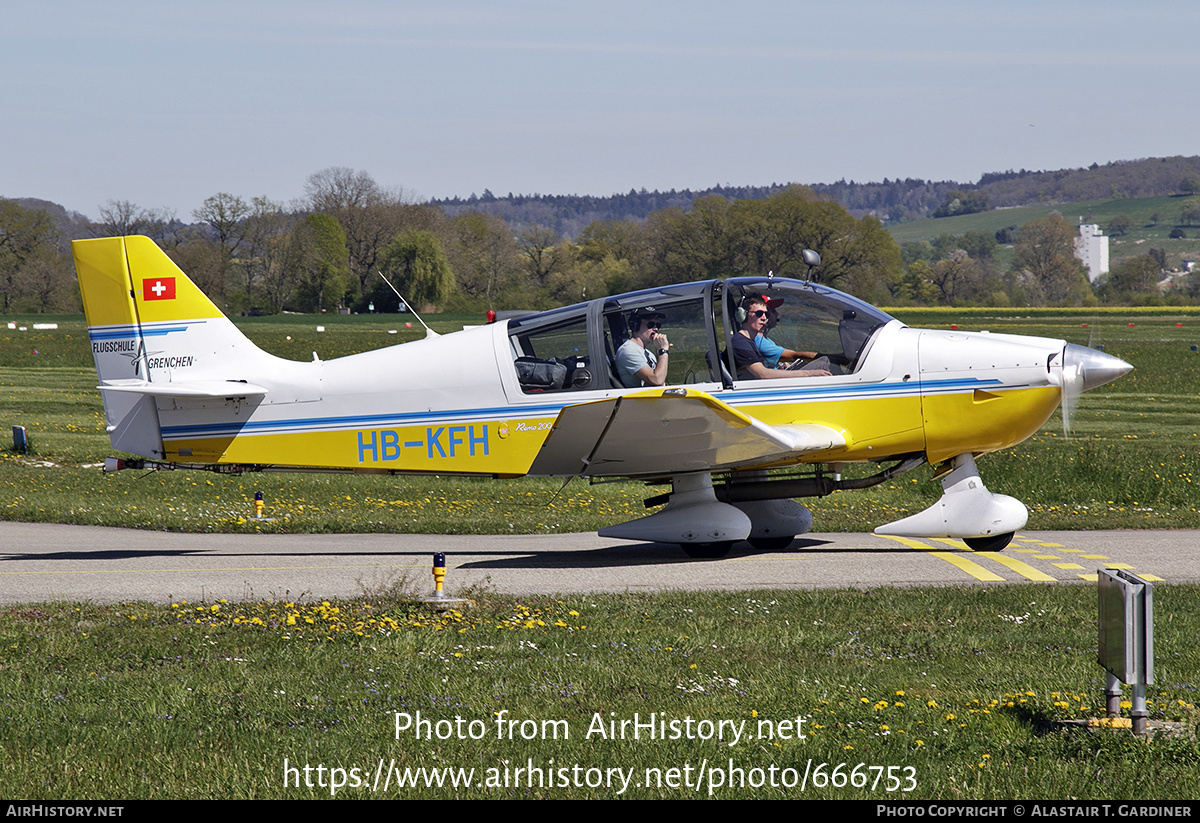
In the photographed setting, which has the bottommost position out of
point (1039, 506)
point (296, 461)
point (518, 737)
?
point (1039, 506)

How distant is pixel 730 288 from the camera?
35.0ft

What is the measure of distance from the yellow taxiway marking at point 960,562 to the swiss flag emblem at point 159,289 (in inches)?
312

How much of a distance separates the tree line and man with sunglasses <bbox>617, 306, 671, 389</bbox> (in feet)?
129

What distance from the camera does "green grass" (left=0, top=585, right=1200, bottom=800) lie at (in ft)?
16.8

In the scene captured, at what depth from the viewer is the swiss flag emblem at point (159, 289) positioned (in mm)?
11531

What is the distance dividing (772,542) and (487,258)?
66.3 meters

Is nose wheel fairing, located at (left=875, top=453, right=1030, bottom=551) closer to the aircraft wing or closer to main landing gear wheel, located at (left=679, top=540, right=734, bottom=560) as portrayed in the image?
the aircraft wing

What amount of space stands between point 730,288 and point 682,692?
5.21m

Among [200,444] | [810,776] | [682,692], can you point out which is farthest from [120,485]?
[810,776]

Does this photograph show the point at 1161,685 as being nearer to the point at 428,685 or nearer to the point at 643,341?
the point at 428,685

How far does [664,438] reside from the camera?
1017cm

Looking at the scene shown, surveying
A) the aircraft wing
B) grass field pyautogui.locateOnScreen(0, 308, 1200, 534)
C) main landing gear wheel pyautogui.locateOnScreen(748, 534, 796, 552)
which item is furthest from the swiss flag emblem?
main landing gear wheel pyautogui.locateOnScreen(748, 534, 796, 552)

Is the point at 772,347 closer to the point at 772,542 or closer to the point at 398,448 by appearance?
the point at 772,542

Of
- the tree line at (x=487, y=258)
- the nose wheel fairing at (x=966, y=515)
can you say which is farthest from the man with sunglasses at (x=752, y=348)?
the tree line at (x=487, y=258)
